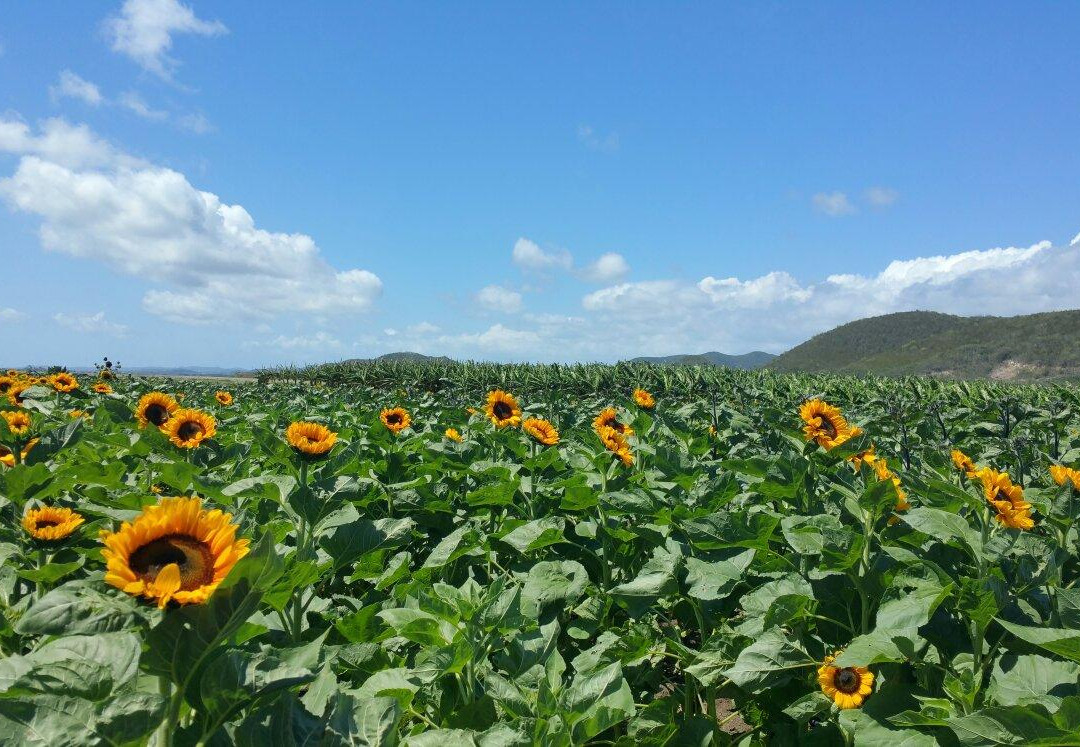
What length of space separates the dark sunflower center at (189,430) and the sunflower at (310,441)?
1.14 meters

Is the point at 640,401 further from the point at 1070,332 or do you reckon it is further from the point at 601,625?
the point at 1070,332

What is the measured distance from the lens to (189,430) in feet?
11.3

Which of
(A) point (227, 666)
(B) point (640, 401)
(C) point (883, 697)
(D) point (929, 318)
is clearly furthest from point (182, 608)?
(D) point (929, 318)

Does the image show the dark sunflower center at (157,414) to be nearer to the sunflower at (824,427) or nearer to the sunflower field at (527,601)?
the sunflower field at (527,601)

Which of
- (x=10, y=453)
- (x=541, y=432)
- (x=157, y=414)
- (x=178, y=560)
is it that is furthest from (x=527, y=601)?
(x=157, y=414)

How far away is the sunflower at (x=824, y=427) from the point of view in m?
3.11

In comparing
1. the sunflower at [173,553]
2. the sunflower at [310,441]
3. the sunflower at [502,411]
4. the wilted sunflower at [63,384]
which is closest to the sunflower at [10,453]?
the sunflower at [310,441]

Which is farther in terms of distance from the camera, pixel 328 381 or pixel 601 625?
pixel 328 381

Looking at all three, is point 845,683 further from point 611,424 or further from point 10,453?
point 10,453

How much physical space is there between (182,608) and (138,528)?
21cm

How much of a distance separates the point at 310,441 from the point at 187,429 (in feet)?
4.15

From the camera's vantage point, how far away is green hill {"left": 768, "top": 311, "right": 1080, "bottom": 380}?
75312 millimetres

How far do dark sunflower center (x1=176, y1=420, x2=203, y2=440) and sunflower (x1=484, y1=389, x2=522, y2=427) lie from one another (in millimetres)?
2128

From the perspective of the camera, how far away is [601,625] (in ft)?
7.94
